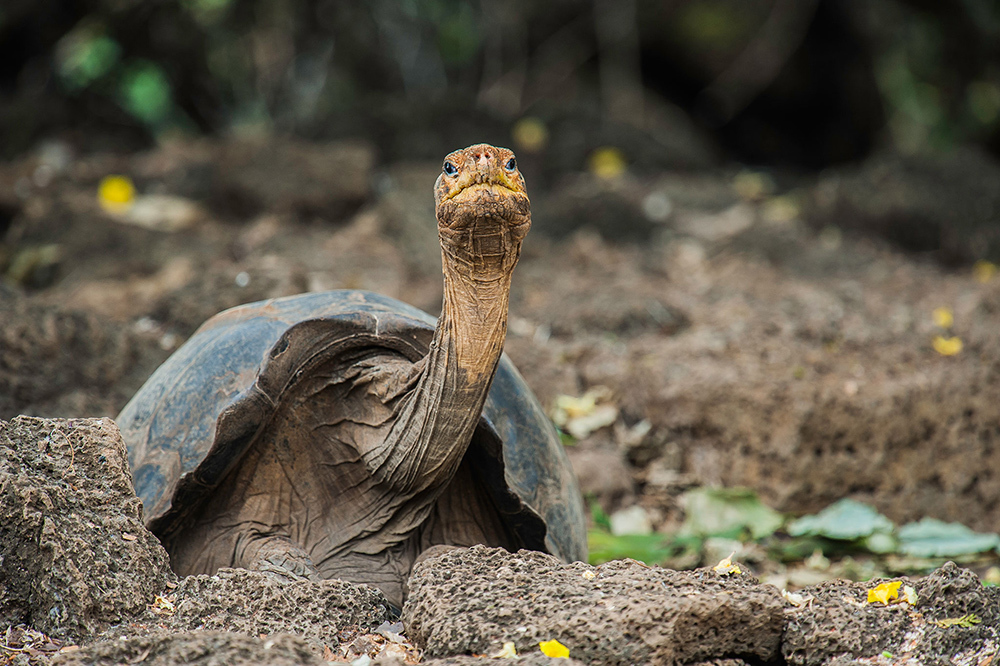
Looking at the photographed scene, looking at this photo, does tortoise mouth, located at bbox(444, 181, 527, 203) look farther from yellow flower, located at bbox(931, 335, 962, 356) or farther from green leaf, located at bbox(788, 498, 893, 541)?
yellow flower, located at bbox(931, 335, 962, 356)

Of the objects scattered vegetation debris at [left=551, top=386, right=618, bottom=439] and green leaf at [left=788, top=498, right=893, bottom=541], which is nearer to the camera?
green leaf at [left=788, top=498, right=893, bottom=541]

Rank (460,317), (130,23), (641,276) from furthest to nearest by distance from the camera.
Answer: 1. (130,23)
2. (641,276)
3. (460,317)

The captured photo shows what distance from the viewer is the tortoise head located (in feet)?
6.70

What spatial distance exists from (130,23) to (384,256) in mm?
3713

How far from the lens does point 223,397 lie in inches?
100

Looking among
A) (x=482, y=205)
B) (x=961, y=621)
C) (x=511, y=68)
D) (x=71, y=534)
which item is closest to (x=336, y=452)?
(x=71, y=534)

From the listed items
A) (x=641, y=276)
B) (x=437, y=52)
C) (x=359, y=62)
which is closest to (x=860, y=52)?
(x=437, y=52)

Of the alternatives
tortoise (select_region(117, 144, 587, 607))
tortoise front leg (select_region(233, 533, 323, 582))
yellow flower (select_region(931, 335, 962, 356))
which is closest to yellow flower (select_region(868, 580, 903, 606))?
tortoise (select_region(117, 144, 587, 607))

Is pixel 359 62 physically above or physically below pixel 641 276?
above

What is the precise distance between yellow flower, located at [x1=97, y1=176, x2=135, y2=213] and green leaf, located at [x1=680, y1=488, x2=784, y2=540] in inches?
177

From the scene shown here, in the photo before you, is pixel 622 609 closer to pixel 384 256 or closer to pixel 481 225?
pixel 481 225

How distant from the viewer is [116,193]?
721 centimetres

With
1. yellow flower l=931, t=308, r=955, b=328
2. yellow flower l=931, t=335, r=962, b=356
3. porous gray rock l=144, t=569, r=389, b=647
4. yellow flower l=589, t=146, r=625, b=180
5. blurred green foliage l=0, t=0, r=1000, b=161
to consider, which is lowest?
porous gray rock l=144, t=569, r=389, b=647

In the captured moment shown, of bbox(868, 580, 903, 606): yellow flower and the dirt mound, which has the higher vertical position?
bbox(868, 580, 903, 606): yellow flower
